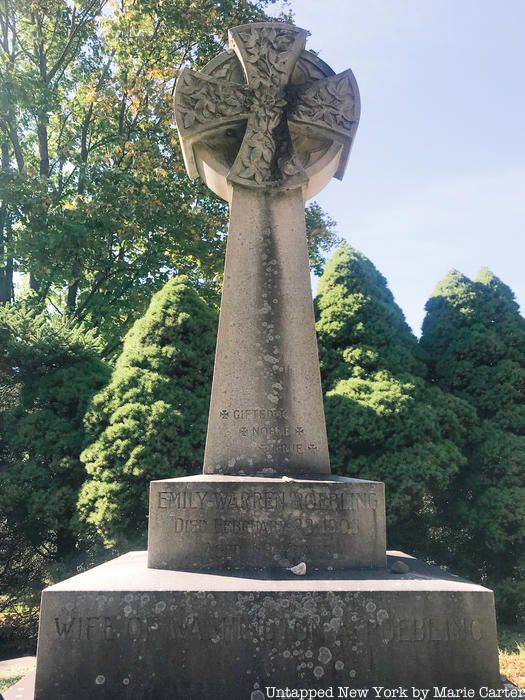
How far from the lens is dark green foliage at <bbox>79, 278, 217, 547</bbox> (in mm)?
7352

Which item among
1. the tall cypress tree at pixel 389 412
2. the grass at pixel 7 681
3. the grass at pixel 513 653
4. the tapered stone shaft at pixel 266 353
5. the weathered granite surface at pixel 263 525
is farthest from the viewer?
the tall cypress tree at pixel 389 412

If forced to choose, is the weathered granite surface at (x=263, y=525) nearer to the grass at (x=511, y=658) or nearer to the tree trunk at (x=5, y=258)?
the grass at (x=511, y=658)

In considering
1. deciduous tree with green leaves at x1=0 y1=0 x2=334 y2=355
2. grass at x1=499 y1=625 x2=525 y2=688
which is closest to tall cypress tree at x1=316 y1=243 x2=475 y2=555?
grass at x1=499 y1=625 x2=525 y2=688

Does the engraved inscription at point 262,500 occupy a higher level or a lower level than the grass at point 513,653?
higher

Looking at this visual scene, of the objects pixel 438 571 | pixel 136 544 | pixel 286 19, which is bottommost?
pixel 136 544

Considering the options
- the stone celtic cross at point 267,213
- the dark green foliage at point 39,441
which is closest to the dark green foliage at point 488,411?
the stone celtic cross at point 267,213

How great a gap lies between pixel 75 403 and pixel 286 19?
1234cm

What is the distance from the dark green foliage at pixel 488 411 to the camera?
753 cm

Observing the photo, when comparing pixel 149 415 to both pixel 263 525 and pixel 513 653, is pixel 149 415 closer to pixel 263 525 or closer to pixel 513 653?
pixel 263 525

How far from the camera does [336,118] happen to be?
4.79 metres

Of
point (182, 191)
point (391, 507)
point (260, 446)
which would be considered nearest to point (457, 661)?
point (260, 446)

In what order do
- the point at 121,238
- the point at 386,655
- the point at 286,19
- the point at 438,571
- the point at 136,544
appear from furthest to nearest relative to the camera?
the point at 286,19 → the point at 121,238 → the point at 136,544 → the point at 438,571 → the point at 386,655

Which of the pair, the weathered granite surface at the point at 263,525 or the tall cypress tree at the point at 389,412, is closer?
the weathered granite surface at the point at 263,525

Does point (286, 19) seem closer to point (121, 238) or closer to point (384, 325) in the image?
point (121, 238)
